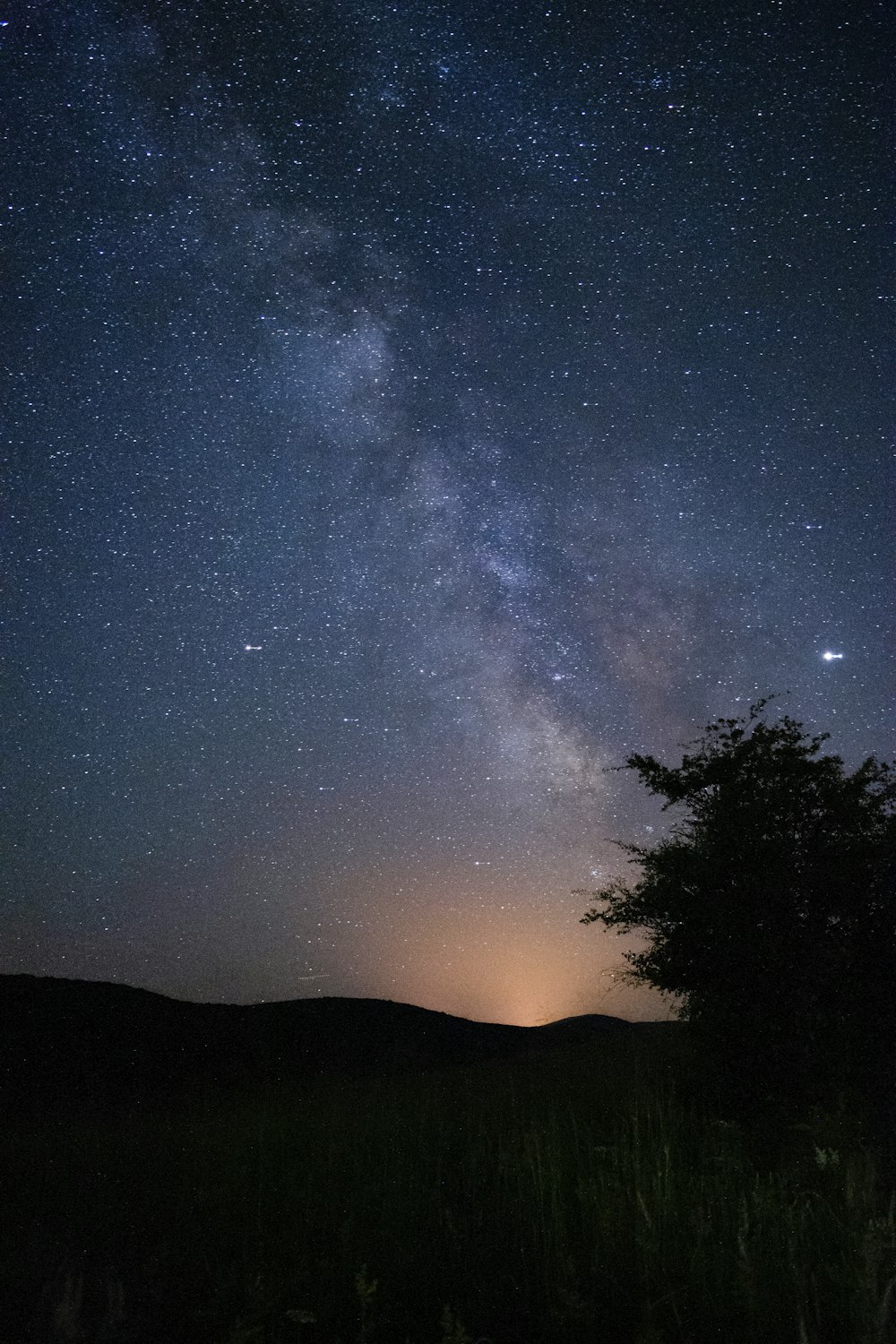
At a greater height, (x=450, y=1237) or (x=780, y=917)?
(x=780, y=917)

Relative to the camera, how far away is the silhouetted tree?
29.3ft

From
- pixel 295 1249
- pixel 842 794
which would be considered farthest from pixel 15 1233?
pixel 842 794

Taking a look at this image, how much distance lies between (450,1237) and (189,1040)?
1052 inches

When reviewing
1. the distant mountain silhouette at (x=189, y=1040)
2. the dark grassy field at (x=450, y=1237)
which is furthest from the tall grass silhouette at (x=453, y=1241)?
the distant mountain silhouette at (x=189, y=1040)

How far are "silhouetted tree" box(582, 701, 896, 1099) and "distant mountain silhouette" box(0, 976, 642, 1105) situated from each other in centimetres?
1829

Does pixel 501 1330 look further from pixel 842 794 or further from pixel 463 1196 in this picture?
pixel 842 794

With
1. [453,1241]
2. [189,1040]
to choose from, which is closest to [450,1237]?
[453,1241]

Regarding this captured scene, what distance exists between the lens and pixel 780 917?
961 cm

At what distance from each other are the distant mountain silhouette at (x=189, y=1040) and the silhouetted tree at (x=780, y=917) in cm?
1829

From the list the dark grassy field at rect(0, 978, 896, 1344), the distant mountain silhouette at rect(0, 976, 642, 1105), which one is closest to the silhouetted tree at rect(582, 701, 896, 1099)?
the dark grassy field at rect(0, 978, 896, 1344)

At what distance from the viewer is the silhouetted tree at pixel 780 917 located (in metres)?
8.93

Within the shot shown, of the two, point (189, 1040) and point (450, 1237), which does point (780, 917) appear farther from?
point (189, 1040)

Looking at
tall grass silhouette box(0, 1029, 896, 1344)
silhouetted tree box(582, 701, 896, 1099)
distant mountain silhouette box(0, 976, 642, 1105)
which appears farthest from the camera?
distant mountain silhouette box(0, 976, 642, 1105)

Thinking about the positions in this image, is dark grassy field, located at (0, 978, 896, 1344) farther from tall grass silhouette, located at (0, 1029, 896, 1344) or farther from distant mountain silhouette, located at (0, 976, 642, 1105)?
distant mountain silhouette, located at (0, 976, 642, 1105)
